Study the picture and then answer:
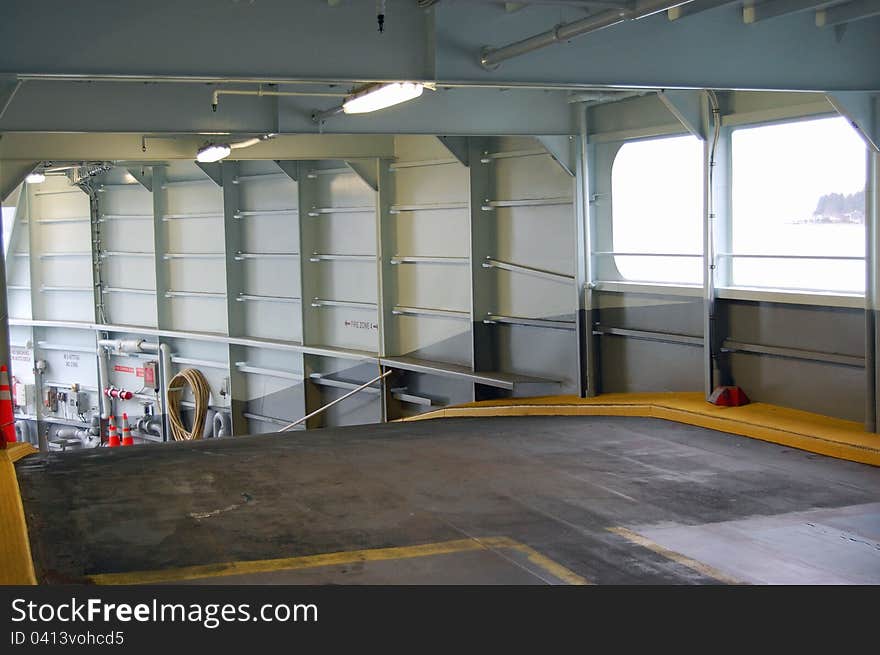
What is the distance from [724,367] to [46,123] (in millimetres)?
7874

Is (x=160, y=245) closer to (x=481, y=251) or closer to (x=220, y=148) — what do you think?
(x=220, y=148)

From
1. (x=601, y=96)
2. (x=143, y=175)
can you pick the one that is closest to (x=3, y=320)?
(x=601, y=96)

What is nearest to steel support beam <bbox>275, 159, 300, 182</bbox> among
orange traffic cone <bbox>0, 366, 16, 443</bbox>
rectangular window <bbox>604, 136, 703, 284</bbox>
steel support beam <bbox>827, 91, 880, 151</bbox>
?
rectangular window <bbox>604, 136, 703, 284</bbox>

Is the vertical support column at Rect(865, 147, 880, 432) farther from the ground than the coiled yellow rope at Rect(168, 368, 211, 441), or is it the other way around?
the vertical support column at Rect(865, 147, 880, 432)

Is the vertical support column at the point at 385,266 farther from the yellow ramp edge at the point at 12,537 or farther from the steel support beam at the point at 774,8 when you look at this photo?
the steel support beam at the point at 774,8

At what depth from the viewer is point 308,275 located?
18.7m

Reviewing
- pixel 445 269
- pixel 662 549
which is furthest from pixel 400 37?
pixel 445 269

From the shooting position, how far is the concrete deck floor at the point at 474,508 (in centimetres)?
653

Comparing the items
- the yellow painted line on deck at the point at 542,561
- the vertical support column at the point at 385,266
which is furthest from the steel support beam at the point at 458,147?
the yellow painted line on deck at the point at 542,561

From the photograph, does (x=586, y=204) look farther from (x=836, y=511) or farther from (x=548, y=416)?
(x=836, y=511)

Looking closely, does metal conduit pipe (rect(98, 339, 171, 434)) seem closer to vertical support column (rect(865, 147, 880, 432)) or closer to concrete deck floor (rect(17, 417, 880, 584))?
concrete deck floor (rect(17, 417, 880, 584))

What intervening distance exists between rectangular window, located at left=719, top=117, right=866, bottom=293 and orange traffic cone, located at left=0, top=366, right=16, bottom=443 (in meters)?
7.42

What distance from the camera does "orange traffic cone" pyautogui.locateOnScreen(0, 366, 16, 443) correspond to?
10080mm
